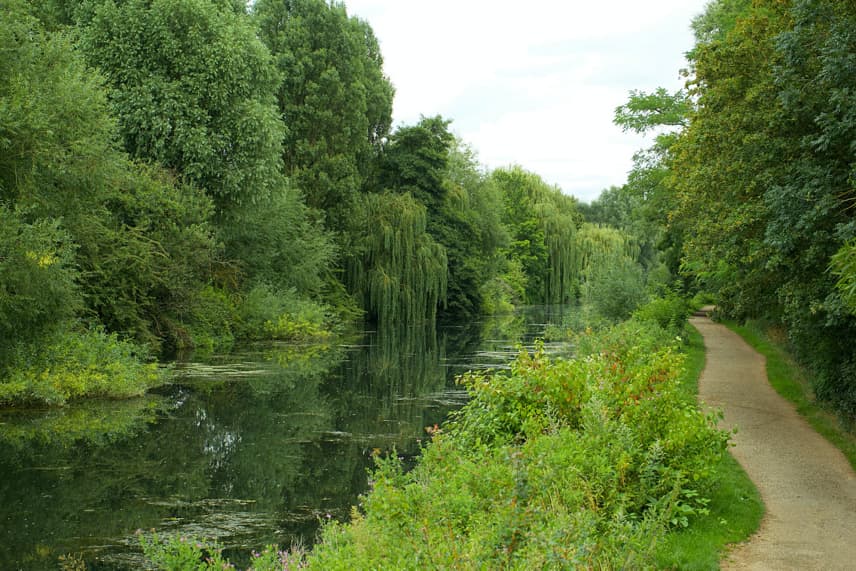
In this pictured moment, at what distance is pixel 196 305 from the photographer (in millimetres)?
26078

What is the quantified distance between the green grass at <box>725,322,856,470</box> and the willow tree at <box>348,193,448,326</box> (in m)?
17.7

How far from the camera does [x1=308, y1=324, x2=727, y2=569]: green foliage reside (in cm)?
568

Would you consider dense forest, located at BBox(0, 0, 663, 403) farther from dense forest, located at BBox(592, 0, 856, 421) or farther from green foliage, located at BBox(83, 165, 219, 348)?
dense forest, located at BBox(592, 0, 856, 421)

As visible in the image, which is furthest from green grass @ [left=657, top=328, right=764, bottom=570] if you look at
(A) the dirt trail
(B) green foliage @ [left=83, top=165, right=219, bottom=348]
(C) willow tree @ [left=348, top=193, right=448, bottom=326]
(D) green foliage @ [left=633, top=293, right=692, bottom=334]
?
(C) willow tree @ [left=348, top=193, right=448, bottom=326]

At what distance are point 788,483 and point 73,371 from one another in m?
13.5

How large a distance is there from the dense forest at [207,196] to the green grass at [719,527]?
1201cm

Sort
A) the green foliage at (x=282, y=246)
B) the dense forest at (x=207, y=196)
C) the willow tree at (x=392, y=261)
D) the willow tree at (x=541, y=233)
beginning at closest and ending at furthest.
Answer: the dense forest at (x=207, y=196) < the green foliage at (x=282, y=246) < the willow tree at (x=392, y=261) < the willow tree at (x=541, y=233)

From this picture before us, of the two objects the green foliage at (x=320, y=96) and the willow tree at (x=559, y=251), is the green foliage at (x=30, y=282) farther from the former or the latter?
the willow tree at (x=559, y=251)

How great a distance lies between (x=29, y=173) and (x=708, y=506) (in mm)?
13940

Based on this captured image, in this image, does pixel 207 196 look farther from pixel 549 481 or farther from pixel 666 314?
pixel 549 481

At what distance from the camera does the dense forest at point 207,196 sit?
1681 centimetres

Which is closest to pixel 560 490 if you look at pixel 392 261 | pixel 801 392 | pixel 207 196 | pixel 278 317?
pixel 801 392

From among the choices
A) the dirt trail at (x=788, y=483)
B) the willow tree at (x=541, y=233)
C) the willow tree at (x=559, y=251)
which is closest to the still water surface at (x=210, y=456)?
the dirt trail at (x=788, y=483)

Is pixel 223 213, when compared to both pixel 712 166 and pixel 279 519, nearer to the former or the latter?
pixel 712 166
